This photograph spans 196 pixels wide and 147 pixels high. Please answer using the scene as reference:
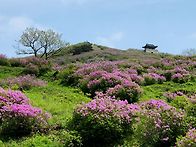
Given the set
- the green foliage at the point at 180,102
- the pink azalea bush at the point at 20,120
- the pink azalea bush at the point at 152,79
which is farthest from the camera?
the pink azalea bush at the point at 152,79

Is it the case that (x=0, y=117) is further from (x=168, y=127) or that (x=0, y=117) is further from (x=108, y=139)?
(x=168, y=127)

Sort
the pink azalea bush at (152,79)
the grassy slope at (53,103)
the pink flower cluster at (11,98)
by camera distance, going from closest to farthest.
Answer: the grassy slope at (53,103), the pink flower cluster at (11,98), the pink azalea bush at (152,79)

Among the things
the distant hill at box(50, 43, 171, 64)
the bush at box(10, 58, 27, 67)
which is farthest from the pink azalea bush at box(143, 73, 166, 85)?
the distant hill at box(50, 43, 171, 64)

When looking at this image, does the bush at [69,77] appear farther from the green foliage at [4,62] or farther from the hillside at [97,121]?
the green foliage at [4,62]

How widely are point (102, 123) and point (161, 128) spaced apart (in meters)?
1.93

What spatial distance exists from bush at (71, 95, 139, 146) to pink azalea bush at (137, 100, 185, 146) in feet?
2.77

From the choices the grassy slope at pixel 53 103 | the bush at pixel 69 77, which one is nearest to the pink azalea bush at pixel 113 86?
the grassy slope at pixel 53 103

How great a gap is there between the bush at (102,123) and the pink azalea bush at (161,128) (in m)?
0.84

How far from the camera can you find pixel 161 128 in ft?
42.2

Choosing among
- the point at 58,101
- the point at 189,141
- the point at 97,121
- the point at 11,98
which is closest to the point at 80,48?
the point at 58,101

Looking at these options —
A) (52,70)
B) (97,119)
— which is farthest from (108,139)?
(52,70)

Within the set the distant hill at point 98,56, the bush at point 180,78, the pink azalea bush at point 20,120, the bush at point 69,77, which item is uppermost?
the distant hill at point 98,56

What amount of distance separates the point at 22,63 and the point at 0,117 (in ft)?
66.1

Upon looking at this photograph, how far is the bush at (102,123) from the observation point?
13.6m
